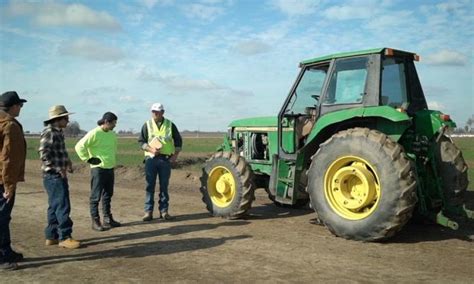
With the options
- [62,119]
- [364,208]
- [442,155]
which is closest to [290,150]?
[364,208]

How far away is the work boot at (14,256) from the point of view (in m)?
5.04

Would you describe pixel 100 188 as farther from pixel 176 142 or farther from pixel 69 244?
pixel 176 142

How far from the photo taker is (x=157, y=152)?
7621mm

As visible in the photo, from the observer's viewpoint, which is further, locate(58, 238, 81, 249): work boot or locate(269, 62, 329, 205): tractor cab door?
locate(269, 62, 329, 205): tractor cab door

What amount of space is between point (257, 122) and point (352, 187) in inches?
108

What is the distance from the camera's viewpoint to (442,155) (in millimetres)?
6250

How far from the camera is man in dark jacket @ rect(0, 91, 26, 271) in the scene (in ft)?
16.0

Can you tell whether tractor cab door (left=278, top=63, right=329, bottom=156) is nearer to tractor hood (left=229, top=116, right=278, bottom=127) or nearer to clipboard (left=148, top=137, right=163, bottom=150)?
tractor hood (left=229, top=116, right=278, bottom=127)

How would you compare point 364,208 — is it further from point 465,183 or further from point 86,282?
point 86,282

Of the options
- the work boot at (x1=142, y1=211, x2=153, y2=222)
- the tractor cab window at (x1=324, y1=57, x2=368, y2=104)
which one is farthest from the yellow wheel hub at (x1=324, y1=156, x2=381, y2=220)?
the work boot at (x1=142, y1=211, x2=153, y2=222)

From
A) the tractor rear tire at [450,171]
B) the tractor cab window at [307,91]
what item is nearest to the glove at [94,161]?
the tractor cab window at [307,91]

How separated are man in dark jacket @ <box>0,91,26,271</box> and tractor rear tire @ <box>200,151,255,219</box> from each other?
11.6 ft

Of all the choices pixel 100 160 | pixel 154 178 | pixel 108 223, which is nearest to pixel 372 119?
pixel 154 178

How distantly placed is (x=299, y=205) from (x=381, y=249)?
131 inches
